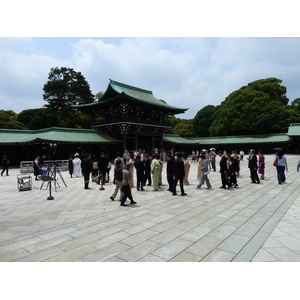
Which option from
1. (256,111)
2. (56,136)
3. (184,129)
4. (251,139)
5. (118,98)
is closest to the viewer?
(56,136)

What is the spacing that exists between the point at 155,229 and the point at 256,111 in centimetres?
4444

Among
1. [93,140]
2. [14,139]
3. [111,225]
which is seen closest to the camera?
[111,225]

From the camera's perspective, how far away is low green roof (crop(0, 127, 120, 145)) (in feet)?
76.2

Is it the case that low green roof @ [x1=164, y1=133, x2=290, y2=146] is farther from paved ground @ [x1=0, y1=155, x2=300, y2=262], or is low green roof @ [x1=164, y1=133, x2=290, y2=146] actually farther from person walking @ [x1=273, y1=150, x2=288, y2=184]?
paved ground @ [x1=0, y1=155, x2=300, y2=262]

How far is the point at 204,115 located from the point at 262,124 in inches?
728

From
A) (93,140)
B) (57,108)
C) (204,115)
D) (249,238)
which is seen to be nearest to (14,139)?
(93,140)

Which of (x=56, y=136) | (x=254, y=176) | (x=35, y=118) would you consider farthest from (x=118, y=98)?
(x=35, y=118)

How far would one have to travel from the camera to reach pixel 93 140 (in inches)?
1059

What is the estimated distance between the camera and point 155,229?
4.93 metres

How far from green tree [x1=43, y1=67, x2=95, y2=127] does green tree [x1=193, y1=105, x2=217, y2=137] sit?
30504 millimetres

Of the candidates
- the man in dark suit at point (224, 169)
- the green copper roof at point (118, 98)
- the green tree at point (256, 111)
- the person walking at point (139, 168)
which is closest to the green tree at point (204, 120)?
the green tree at point (256, 111)

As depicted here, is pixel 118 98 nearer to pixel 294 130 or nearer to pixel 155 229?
pixel 155 229

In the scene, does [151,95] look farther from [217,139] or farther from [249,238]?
[249,238]

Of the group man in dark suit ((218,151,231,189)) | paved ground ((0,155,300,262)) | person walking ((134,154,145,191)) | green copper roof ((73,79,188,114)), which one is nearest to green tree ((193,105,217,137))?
green copper roof ((73,79,188,114))
